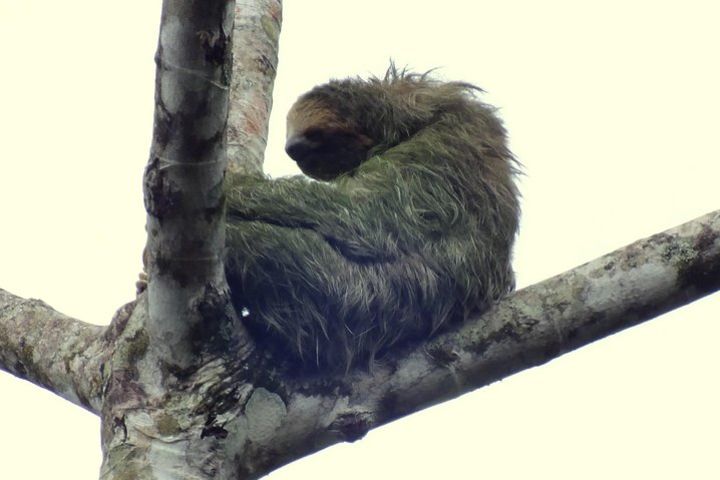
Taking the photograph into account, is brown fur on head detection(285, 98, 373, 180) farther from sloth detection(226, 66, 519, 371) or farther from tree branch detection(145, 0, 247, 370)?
tree branch detection(145, 0, 247, 370)

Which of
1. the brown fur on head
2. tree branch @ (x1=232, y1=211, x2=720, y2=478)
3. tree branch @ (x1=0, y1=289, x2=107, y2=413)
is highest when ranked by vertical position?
the brown fur on head

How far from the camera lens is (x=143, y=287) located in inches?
229

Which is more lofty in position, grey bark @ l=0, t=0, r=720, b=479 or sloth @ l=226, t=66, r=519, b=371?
sloth @ l=226, t=66, r=519, b=371

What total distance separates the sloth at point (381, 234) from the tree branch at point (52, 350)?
84cm

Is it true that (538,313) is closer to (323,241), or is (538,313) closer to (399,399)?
(399,399)

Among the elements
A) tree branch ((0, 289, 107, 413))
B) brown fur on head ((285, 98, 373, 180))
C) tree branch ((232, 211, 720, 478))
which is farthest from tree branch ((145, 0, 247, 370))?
brown fur on head ((285, 98, 373, 180))

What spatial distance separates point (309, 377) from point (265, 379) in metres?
0.30

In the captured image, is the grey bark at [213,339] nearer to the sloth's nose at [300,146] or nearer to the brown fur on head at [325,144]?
the brown fur on head at [325,144]


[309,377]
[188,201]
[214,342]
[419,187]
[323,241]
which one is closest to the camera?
[188,201]

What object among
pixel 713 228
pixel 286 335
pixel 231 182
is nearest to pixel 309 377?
pixel 286 335

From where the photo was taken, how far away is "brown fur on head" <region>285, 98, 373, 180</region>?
25.4 feet

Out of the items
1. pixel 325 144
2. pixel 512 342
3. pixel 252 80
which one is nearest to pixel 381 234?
pixel 512 342

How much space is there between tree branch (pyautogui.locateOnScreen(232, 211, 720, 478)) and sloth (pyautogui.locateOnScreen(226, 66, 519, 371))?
0.22 m

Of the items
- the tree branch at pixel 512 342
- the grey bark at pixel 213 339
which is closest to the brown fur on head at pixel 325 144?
the grey bark at pixel 213 339
